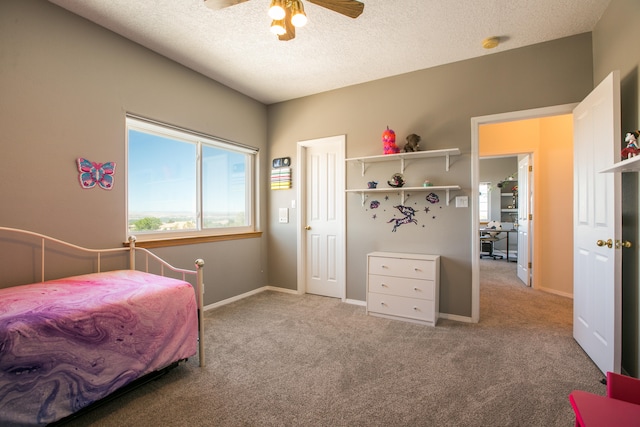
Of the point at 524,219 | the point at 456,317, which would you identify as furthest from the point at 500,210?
the point at 456,317

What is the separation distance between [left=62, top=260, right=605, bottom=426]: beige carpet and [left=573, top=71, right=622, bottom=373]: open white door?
234 mm

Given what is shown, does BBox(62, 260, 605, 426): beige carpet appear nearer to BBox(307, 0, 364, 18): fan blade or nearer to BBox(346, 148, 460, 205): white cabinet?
BBox(346, 148, 460, 205): white cabinet

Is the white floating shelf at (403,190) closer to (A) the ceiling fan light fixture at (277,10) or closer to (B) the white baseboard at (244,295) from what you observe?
(B) the white baseboard at (244,295)

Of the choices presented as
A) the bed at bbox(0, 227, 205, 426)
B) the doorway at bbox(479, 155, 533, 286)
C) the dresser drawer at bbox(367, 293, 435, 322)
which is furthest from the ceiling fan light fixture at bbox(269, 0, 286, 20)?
the doorway at bbox(479, 155, 533, 286)

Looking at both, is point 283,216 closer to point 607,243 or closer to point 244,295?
point 244,295

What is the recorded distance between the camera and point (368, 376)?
2.05 m

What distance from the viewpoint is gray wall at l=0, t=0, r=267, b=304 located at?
2.06 m

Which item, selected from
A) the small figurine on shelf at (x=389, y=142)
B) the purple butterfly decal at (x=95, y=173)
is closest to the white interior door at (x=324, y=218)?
the small figurine on shelf at (x=389, y=142)

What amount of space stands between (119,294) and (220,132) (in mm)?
2322

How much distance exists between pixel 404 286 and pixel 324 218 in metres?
1.43

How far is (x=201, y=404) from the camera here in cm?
175

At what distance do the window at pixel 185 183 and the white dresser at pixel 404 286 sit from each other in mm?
1927

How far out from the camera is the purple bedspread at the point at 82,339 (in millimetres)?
1358

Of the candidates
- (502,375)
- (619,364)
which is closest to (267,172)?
(502,375)
